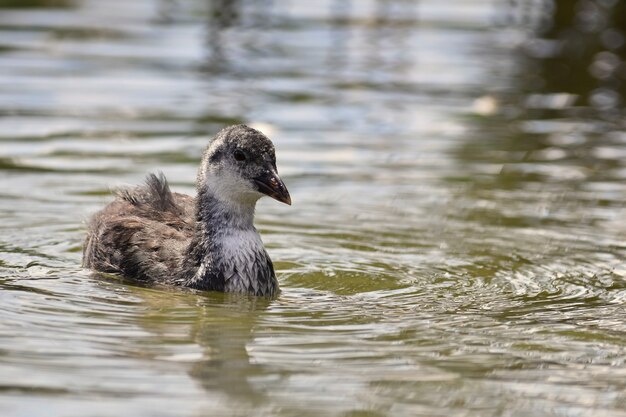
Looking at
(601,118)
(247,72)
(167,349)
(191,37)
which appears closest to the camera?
(167,349)

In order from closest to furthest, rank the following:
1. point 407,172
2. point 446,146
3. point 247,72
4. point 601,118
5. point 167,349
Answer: point 167,349 < point 407,172 < point 446,146 < point 601,118 < point 247,72

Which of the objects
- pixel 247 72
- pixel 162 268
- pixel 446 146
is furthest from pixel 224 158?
pixel 247 72

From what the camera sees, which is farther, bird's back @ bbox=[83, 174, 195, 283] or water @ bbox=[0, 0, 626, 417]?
bird's back @ bbox=[83, 174, 195, 283]

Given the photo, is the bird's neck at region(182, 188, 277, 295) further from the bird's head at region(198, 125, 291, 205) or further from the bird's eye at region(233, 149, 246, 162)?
the bird's eye at region(233, 149, 246, 162)

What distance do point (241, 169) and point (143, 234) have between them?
3.01 ft

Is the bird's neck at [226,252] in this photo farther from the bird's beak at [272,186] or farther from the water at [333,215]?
the bird's beak at [272,186]

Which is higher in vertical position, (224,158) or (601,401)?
(224,158)

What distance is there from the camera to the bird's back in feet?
29.6

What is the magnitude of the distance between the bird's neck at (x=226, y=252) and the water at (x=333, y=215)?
0.60ft

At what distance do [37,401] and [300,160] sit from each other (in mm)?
6922

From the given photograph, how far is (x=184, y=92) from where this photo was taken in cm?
1587

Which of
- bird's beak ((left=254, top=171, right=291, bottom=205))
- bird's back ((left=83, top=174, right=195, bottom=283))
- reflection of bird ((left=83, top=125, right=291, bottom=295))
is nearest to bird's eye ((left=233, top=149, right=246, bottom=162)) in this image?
reflection of bird ((left=83, top=125, right=291, bottom=295))

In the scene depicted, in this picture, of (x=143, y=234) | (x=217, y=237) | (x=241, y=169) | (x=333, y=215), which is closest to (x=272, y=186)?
(x=241, y=169)

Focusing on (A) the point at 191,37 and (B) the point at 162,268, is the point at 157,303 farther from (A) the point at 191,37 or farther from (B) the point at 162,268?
(A) the point at 191,37
